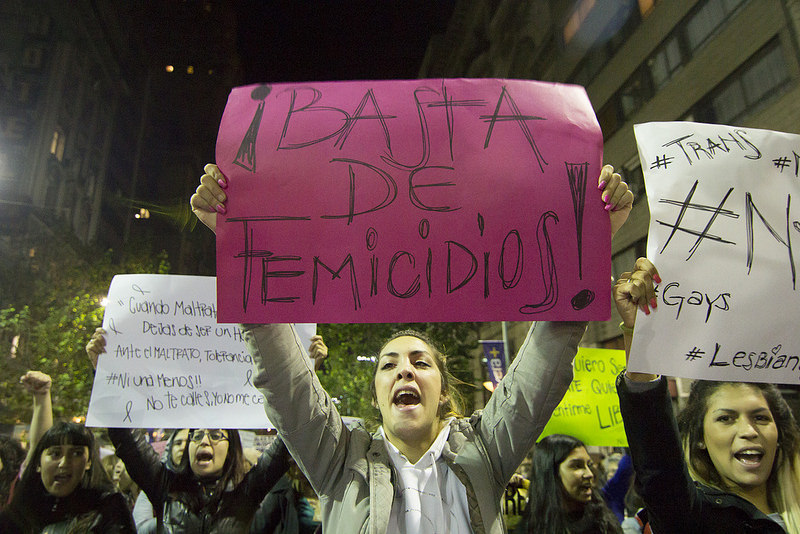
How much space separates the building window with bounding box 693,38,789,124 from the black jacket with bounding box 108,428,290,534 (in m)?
8.76

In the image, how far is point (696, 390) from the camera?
192 cm

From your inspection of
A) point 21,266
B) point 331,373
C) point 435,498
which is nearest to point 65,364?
point 21,266

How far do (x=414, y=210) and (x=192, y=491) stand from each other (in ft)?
7.02

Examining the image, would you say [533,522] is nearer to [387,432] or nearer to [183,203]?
[387,432]

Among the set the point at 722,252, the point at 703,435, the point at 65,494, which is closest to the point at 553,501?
the point at 703,435

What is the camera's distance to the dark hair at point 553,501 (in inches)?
117

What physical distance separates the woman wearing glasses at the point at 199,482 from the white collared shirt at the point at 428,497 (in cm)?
130

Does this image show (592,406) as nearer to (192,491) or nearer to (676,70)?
(192,491)

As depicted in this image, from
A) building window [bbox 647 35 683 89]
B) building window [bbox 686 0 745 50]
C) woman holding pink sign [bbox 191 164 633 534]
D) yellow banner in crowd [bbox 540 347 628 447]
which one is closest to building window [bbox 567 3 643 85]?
building window [bbox 647 35 683 89]

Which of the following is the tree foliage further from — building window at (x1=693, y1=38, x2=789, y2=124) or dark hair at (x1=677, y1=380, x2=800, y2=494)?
building window at (x1=693, y1=38, x2=789, y2=124)

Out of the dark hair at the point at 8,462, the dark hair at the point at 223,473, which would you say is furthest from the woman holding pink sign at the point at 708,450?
the dark hair at the point at 8,462

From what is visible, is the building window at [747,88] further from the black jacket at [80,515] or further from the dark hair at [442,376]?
the black jacket at [80,515]

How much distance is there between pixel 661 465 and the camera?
143 centimetres

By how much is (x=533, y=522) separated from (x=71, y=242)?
12.8m
